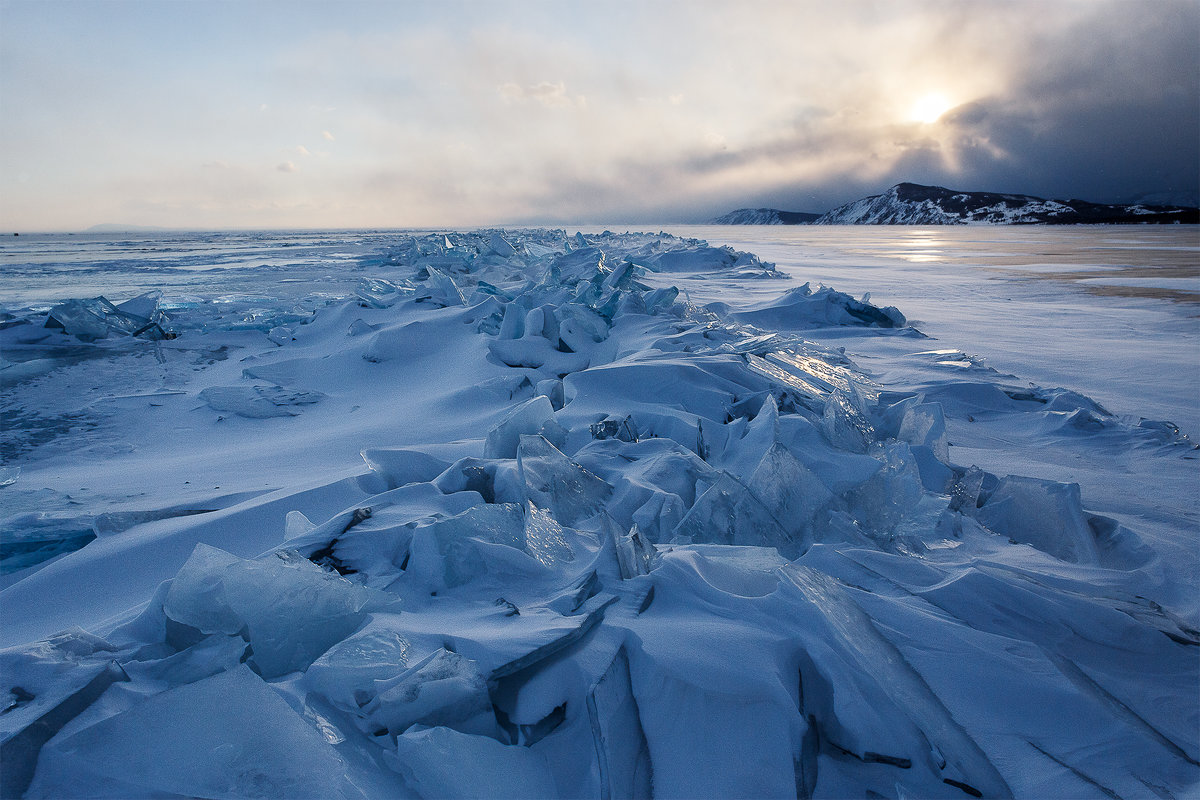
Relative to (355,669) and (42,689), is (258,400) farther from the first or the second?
(355,669)

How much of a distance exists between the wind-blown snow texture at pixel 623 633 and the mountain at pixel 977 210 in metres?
76.9

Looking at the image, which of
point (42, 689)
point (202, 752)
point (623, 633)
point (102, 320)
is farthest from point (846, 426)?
point (102, 320)

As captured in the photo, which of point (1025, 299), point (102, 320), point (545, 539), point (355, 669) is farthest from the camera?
point (1025, 299)

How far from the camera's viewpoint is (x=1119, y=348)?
11.7ft

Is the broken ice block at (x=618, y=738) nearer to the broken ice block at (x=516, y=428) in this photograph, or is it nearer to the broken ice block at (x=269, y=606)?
the broken ice block at (x=269, y=606)

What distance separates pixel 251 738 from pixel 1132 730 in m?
1.26

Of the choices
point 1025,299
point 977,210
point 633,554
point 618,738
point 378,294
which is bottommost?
point 618,738

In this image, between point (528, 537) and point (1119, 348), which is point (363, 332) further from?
point (1119, 348)

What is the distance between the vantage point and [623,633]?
0.93 m

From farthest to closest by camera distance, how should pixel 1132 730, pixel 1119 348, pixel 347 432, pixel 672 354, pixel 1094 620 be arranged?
pixel 1119 348, pixel 672 354, pixel 347 432, pixel 1094 620, pixel 1132 730

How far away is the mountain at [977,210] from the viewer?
6612 cm

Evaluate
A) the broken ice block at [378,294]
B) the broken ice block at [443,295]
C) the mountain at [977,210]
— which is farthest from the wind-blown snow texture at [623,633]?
the mountain at [977,210]

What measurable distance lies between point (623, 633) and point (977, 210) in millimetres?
98704

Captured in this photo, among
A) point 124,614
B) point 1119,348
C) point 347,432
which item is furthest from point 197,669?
point 1119,348
